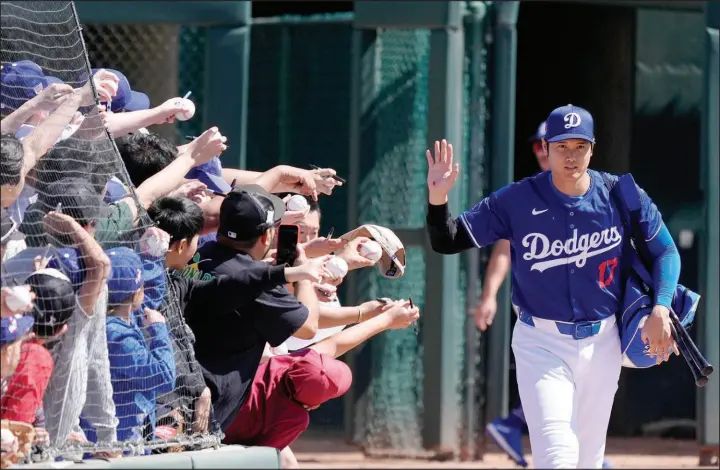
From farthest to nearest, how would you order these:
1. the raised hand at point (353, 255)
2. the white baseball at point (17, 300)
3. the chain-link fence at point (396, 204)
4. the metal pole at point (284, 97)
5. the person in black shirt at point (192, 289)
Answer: the metal pole at point (284, 97) < the chain-link fence at point (396, 204) < the raised hand at point (353, 255) < the person in black shirt at point (192, 289) < the white baseball at point (17, 300)

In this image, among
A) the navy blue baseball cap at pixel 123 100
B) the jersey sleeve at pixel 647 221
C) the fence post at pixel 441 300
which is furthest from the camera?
the fence post at pixel 441 300

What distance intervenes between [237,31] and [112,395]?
4212 millimetres

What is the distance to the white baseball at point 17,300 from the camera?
13.0ft

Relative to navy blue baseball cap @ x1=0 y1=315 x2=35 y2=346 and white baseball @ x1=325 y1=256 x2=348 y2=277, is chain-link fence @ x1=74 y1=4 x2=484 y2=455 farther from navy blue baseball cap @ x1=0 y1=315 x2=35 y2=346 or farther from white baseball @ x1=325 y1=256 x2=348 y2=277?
navy blue baseball cap @ x1=0 y1=315 x2=35 y2=346

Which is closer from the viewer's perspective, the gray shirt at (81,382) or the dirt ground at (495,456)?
the gray shirt at (81,382)

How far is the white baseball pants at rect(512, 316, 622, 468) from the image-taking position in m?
4.93

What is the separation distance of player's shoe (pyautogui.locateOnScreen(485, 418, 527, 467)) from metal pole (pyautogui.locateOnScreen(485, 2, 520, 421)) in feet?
2.02

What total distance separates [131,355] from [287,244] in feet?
2.66

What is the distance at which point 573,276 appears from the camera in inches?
201

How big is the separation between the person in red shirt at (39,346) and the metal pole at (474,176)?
4.57 m

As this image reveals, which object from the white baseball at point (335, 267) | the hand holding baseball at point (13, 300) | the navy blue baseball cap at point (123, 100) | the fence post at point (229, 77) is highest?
the fence post at point (229, 77)

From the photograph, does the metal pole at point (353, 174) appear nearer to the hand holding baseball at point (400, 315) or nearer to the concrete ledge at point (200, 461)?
the hand holding baseball at point (400, 315)

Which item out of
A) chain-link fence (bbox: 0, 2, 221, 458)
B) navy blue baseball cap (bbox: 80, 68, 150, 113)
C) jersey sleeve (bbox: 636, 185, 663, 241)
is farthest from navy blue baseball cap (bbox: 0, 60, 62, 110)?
jersey sleeve (bbox: 636, 185, 663, 241)

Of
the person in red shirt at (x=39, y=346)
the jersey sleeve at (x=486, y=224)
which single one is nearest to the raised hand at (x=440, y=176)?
the jersey sleeve at (x=486, y=224)
